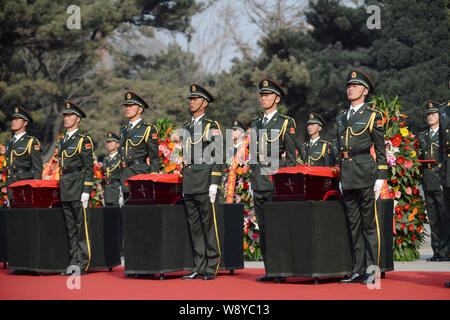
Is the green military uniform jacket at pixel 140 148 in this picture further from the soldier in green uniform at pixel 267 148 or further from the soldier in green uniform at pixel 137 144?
the soldier in green uniform at pixel 267 148

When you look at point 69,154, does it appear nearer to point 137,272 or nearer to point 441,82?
point 137,272

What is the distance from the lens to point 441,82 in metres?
31.2

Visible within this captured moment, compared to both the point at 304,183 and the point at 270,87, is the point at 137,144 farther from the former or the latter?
the point at 304,183

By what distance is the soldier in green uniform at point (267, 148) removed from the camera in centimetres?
845

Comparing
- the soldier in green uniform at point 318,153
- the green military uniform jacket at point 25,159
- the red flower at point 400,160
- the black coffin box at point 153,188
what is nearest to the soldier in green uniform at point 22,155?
the green military uniform jacket at point 25,159

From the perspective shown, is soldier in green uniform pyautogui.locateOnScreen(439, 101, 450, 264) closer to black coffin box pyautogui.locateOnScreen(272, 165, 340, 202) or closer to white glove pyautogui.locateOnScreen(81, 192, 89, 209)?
black coffin box pyautogui.locateOnScreen(272, 165, 340, 202)

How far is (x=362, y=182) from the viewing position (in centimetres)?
765

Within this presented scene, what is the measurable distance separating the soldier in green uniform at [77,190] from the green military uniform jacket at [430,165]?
5.42 meters

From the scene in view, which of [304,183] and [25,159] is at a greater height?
[25,159]

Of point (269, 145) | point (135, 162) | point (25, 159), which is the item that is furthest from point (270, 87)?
point (25, 159)

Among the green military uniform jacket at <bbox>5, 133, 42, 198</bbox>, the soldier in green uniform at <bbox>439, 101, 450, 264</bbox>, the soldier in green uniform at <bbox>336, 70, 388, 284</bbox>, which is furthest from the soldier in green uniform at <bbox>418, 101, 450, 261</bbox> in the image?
the green military uniform jacket at <bbox>5, 133, 42, 198</bbox>

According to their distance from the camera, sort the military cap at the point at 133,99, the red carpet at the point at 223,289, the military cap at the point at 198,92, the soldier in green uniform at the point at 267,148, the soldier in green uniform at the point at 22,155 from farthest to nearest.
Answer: the soldier in green uniform at the point at 22,155 → the military cap at the point at 133,99 → the military cap at the point at 198,92 → the soldier in green uniform at the point at 267,148 → the red carpet at the point at 223,289

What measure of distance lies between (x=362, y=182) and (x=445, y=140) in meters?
1.10

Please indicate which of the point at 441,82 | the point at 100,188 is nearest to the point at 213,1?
the point at 441,82
